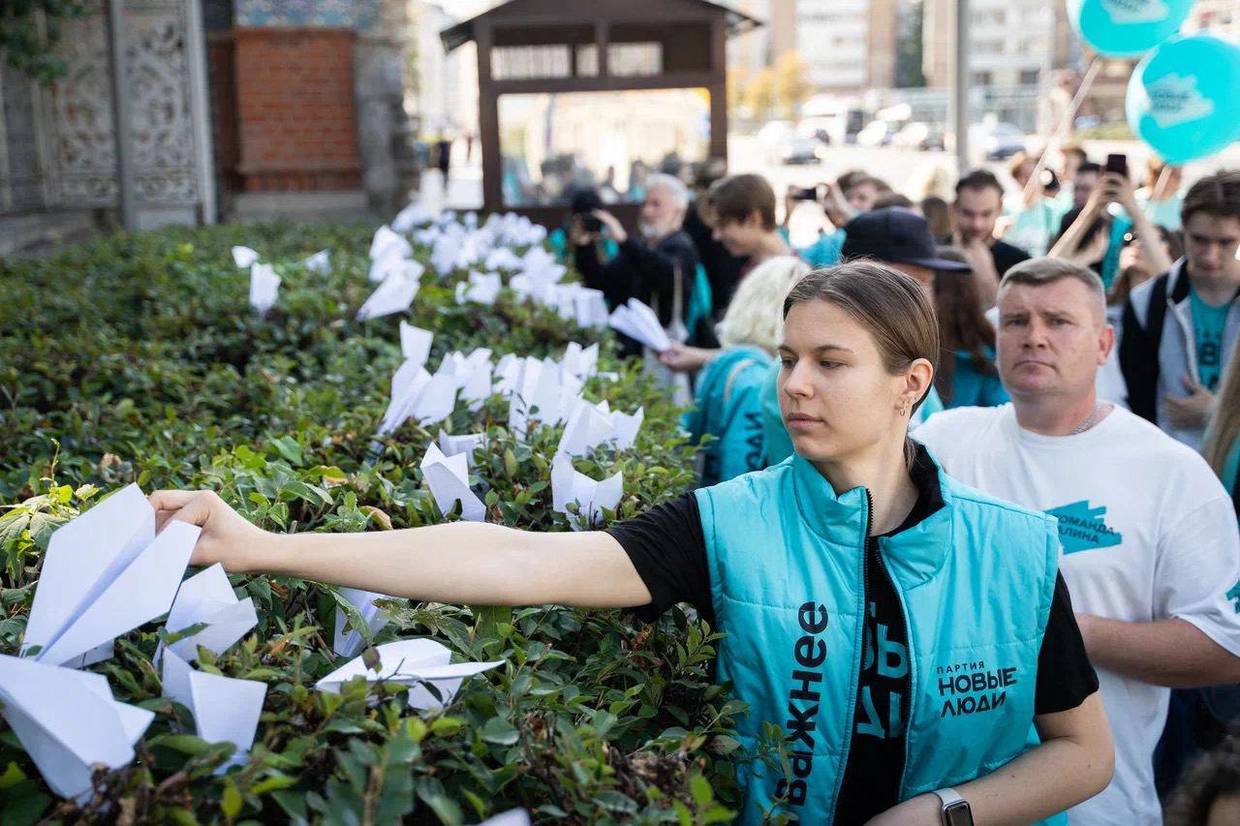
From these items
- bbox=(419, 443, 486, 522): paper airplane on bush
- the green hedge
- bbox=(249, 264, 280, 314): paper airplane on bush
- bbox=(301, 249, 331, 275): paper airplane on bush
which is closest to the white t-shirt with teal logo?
the green hedge

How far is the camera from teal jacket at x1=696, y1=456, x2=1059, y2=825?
2062 millimetres

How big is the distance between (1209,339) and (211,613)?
397 centimetres

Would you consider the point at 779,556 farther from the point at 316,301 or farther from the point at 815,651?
the point at 316,301

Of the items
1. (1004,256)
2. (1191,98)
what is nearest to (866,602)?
(1004,256)

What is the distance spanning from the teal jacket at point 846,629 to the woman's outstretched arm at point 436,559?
0.20 m

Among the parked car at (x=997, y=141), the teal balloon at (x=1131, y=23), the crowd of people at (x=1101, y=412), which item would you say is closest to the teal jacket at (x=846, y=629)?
the crowd of people at (x=1101, y=412)

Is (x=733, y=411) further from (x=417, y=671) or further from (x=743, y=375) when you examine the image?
(x=417, y=671)

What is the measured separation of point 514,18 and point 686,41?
1882 mm

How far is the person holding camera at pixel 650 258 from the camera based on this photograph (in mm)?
6965

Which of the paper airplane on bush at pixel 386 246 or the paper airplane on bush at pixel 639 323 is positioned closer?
the paper airplane on bush at pixel 639 323

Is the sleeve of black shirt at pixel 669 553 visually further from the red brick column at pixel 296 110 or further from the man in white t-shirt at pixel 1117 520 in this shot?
the red brick column at pixel 296 110

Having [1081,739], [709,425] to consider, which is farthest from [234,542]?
[709,425]

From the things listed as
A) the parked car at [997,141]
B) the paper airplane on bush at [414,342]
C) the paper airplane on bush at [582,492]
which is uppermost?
the parked car at [997,141]

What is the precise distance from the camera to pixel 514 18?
11578 mm
